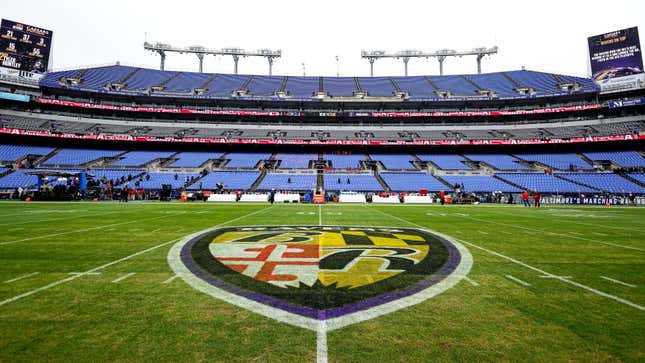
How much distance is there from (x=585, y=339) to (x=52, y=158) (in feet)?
201

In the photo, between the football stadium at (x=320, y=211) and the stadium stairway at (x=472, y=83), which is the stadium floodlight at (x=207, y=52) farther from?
the stadium stairway at (x=472, y=83)

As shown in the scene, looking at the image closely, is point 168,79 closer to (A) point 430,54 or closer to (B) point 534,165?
(A) point 430,54

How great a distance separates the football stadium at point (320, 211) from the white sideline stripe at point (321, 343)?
4 cm

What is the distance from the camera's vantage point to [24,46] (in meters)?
45.9

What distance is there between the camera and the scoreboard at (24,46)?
44.2m

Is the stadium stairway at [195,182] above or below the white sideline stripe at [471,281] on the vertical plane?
above

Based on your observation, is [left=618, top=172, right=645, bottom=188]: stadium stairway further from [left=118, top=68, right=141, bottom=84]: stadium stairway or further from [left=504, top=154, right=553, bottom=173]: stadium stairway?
[left=118, top=68, right=141, bottom=84]: stadium stairway

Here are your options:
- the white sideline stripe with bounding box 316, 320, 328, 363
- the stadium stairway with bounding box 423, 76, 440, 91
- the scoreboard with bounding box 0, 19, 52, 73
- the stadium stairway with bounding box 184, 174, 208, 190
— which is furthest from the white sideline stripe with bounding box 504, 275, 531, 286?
the scoreboard with bounding box 0, 19, 52, 73

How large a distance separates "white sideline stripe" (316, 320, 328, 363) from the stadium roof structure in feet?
186

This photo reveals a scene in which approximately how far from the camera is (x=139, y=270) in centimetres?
561

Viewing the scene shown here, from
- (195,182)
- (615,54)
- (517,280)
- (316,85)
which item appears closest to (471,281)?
(517,280)

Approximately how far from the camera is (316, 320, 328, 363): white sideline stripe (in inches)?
103

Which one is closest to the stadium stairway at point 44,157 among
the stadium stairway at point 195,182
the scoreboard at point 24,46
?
the scoreboard at point 24,46

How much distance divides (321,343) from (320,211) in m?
18.5
